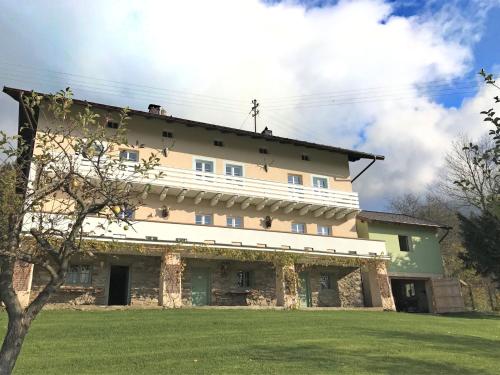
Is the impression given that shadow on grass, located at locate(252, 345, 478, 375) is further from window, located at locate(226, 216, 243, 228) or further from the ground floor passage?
window, located at locate(226, 216, 243, 228)

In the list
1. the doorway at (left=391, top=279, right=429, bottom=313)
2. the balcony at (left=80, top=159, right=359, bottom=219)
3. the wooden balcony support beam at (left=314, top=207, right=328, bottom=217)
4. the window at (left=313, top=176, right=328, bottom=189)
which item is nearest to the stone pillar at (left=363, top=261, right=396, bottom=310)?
the balcony at (left=80, top=159, right=359, bottom=219)

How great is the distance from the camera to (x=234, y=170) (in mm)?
27281

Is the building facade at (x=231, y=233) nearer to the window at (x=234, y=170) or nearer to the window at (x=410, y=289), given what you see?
the window at (x=234, y=170)

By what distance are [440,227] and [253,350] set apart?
2416 centimetres

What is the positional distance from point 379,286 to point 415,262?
5620 millimetres

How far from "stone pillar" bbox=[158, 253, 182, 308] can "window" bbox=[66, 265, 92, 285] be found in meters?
3.32

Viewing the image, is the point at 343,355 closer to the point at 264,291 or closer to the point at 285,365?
the point at 285,365

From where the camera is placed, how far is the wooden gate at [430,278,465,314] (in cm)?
2889

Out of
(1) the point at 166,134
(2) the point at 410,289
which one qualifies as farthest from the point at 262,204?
(2) the point at 410,289

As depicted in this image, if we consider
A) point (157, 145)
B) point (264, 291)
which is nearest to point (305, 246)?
point (264, 291)

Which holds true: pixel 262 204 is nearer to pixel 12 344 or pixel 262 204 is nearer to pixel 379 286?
pixel 379 286

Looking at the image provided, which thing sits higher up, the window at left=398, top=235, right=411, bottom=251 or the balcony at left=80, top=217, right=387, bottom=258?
the window at left=398, top=235, right=411, bottom=251

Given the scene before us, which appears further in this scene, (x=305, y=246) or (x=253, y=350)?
(x=305, y=246)

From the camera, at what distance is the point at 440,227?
104 feet
